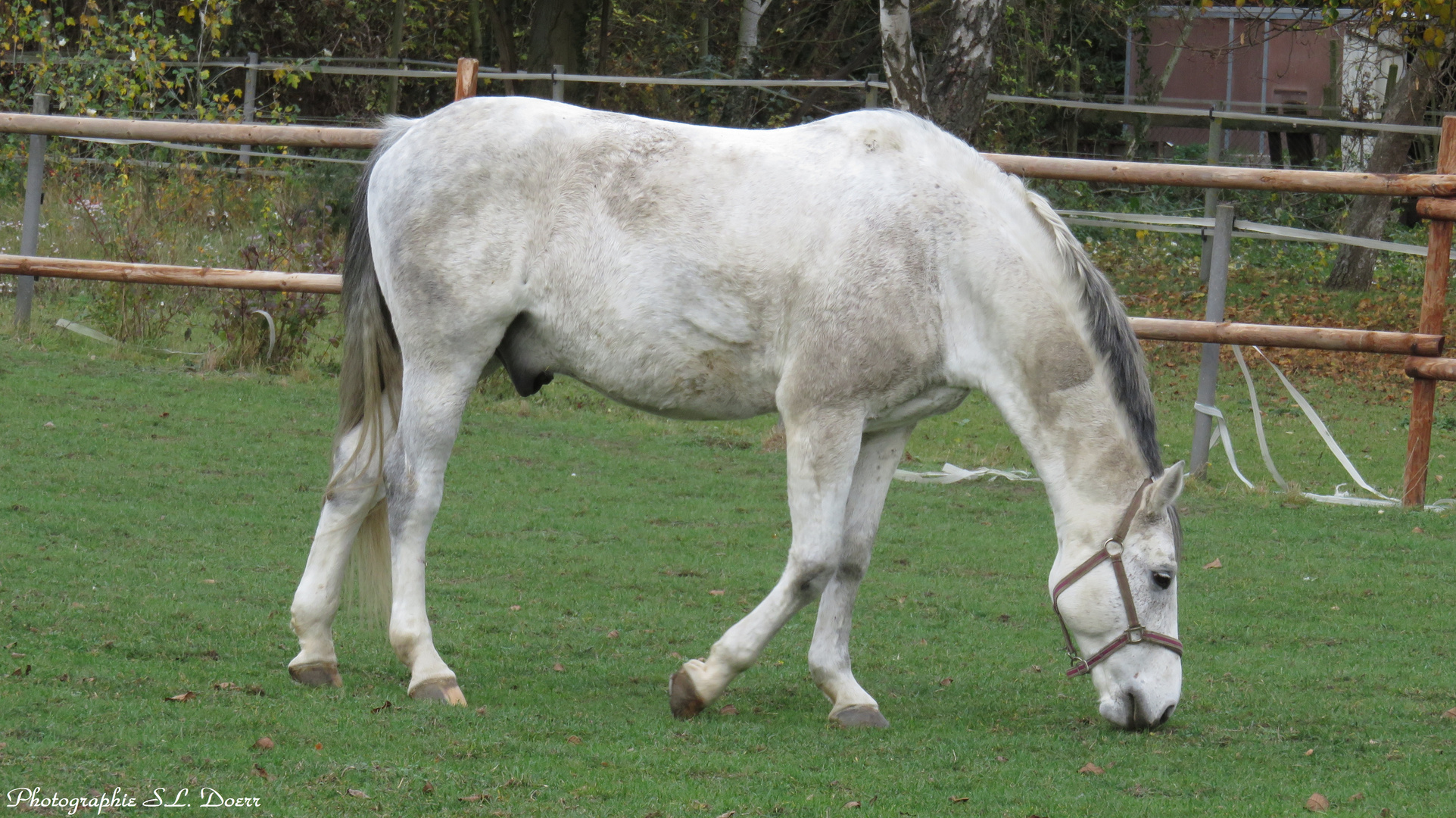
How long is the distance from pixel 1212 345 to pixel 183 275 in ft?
19.9

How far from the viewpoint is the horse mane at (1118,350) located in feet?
13.8

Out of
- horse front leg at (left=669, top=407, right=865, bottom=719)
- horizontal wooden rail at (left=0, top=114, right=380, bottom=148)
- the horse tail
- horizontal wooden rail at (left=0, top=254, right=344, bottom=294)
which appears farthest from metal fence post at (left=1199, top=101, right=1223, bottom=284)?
the horse tail

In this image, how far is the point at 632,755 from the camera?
3781mm

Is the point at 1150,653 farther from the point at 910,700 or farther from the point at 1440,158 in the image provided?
the point at 1440,158

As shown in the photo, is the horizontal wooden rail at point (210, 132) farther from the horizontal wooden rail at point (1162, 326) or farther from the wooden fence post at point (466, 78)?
the horizontal wooden rail at point (1162, 326)

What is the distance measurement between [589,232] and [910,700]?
1.78m

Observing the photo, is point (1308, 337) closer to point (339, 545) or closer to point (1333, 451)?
point (1333, 451)

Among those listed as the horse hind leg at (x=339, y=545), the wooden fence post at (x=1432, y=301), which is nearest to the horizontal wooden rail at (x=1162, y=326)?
the wooden fence post at (x=1432, y=301)

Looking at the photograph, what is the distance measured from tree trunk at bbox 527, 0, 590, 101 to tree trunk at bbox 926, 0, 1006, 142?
8062 millimetres

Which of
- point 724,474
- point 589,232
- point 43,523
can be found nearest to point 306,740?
point 589,232

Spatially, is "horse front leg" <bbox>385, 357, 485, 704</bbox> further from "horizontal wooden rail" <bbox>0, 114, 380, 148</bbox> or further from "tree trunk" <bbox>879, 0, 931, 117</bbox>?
"tree trunk" <bbox>879, 0, 931, 117</bbox>

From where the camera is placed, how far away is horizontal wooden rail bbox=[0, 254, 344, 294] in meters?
8.67

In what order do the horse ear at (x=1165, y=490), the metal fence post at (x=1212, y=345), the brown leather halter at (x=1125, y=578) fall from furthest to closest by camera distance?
the metal fence post at (x=1212, y=345) < the brown leather halter at (x=1125, y=578) < the horse ear at (x=1165, y=490)

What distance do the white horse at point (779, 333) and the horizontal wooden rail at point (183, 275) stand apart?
417 centimetres
